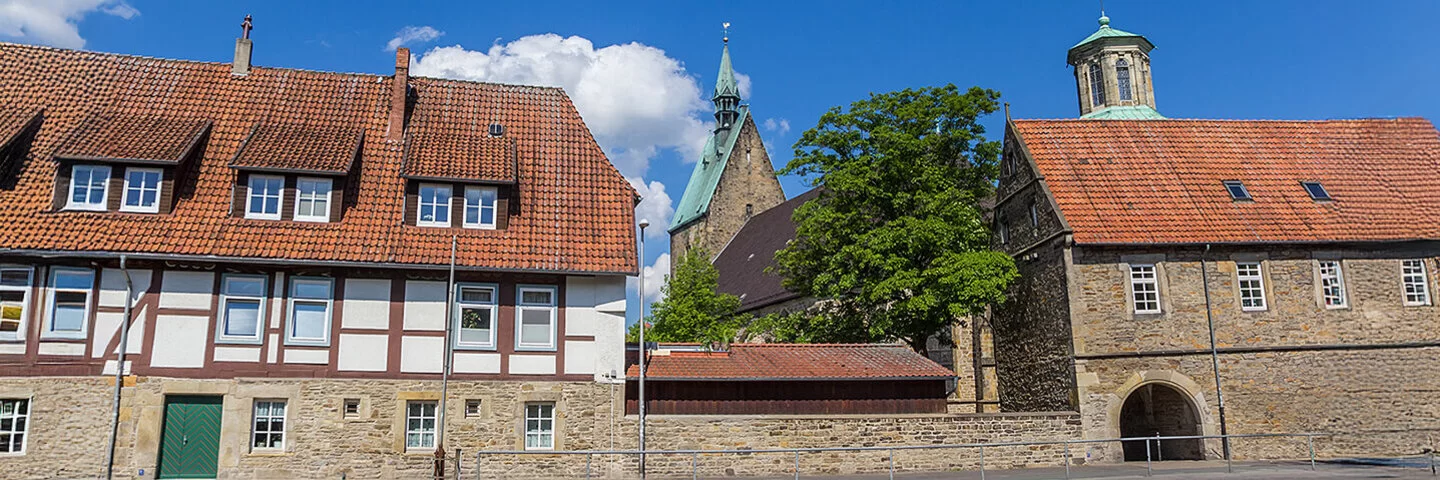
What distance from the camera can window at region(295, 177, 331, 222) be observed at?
18.9 metres

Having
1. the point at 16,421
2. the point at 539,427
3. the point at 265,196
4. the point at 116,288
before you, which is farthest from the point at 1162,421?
the point at 16,421

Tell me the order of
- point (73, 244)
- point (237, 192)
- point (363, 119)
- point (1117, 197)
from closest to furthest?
1. point (73, 244)
2. point (237, 192)
3. point (363, 119)
4. point (1117, 197)

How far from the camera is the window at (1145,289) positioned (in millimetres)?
23047

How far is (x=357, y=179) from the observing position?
19719 millimetres

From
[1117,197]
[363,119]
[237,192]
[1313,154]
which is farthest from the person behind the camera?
[1313,154]

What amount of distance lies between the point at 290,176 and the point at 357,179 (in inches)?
48.0

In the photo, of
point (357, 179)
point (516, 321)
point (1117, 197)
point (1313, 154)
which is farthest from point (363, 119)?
point (1313, 154)

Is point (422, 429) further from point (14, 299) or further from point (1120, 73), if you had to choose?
point (1120, 73)

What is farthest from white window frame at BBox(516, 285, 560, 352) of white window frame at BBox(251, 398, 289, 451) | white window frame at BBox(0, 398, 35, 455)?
white window frame at BBox(0, 398, 35, 455)

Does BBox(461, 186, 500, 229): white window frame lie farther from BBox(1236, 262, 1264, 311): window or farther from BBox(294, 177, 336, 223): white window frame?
BBox(1236, 262, 1264, 311): window

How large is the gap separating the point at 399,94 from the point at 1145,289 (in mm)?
16973

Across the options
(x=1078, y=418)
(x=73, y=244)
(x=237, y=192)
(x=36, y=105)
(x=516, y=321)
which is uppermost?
(x=36, y=105)

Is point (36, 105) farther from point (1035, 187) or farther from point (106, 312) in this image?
point (1035, 187)

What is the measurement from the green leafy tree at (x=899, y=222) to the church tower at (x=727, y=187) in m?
29.1
